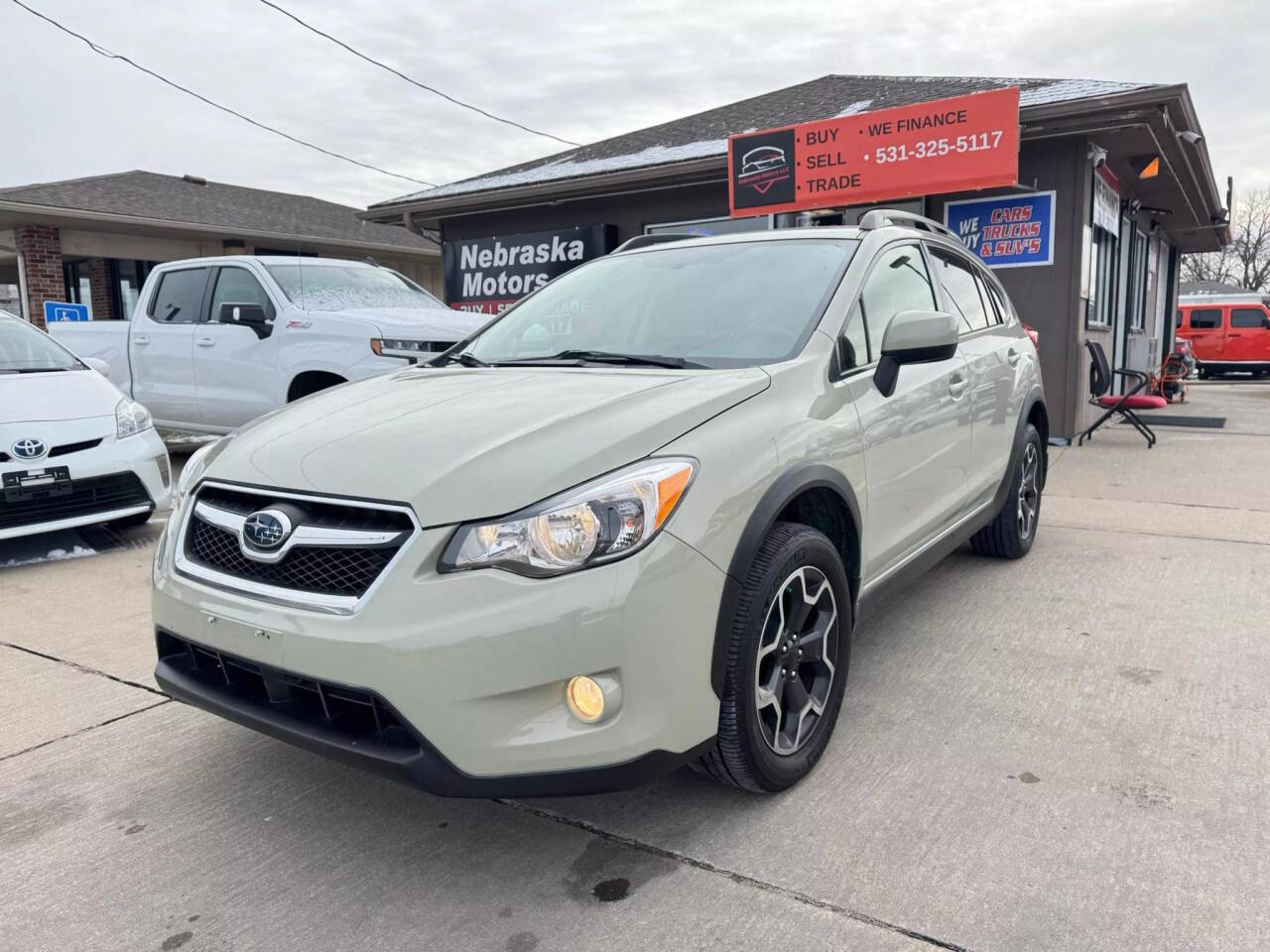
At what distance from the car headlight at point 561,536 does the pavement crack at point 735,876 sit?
0.55 meters

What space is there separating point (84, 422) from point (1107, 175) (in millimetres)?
10409

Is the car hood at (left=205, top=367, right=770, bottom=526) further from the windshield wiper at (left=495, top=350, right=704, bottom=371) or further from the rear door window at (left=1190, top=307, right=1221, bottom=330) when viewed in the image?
the rear door window at (left=1190, top=307, right=1221, bottom=330)

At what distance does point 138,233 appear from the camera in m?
18.6

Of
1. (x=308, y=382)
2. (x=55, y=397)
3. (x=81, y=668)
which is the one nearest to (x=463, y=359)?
(x=81, y=668)

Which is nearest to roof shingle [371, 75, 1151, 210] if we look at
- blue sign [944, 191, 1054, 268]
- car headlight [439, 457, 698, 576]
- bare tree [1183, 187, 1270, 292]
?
blue sign [944, 191, 1054, 268]

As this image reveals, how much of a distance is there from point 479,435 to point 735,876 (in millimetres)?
1258

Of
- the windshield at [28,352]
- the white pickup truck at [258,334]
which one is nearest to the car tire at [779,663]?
the white pickup truck at [258,334]

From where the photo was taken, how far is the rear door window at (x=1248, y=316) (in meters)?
25.9

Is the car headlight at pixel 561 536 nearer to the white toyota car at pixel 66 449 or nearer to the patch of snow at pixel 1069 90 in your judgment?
the white toyota car at pixel 66 449

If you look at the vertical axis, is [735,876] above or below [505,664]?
below

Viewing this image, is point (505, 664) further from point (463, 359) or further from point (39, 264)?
point (39, 264)

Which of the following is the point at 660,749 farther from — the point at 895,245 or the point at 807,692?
the point at 895,245

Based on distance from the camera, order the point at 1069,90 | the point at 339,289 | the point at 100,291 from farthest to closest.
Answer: the point at 100,291 → the point at 1069,90 → the point at 339,289

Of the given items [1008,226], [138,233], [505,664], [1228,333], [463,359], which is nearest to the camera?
[505,664]
